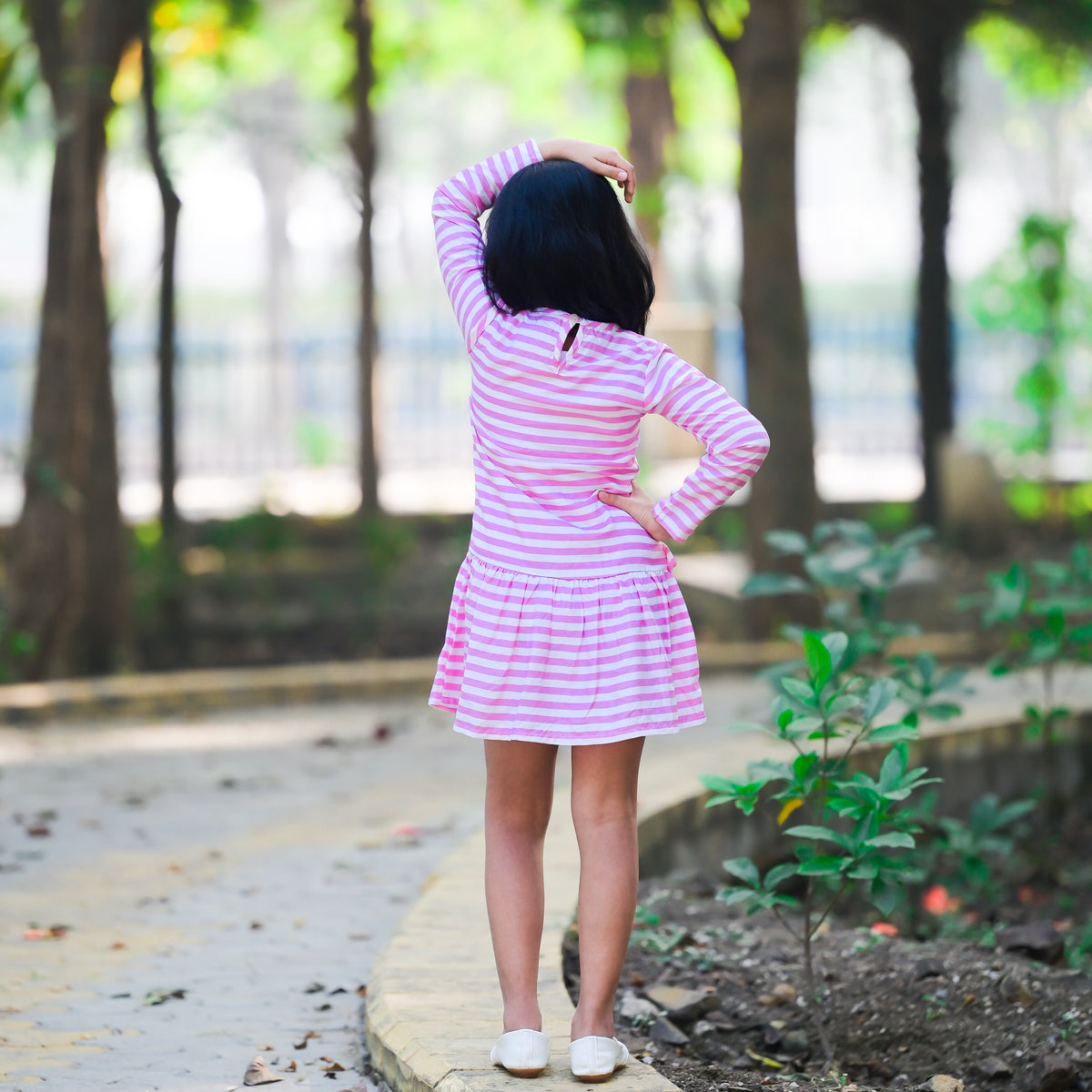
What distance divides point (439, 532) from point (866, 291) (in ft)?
189

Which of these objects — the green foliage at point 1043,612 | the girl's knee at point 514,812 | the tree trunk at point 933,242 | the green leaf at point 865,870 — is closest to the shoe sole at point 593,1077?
the girl's knee at point 514,812

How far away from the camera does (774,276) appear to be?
8.02 metres

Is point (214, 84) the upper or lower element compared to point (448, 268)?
upper

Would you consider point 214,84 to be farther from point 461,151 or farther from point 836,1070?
point 461,151

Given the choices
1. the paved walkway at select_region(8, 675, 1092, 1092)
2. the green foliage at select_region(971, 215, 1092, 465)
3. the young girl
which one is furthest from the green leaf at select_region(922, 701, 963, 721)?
the green foliage at select_region(971, 215, 1092, 465)

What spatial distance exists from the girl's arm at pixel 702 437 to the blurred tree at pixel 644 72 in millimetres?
4427

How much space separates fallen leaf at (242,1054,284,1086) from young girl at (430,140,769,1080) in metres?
0.57

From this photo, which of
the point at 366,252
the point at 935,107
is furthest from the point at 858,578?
the point at 935,107

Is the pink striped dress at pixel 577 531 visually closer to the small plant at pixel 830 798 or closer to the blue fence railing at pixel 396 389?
the small plant at pixel 830 798

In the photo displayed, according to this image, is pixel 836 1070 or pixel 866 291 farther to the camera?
pixel 866 291

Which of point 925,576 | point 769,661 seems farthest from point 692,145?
point 769,661

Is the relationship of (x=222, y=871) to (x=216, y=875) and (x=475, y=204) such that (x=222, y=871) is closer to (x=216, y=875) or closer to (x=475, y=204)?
(x=216, y=875)

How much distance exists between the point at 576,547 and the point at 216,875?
7.86ft

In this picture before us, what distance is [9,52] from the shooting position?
8.98m
